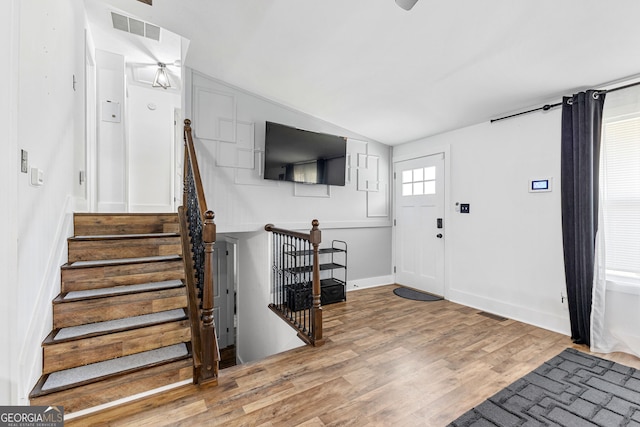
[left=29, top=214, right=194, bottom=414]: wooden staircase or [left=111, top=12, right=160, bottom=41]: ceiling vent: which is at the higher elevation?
[left=111, top=12, right=160, bottom=41]: ceiling vent

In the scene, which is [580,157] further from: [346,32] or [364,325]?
[364,325]

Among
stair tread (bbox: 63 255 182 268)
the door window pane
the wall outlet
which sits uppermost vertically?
the door window pane

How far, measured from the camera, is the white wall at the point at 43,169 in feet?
4.88

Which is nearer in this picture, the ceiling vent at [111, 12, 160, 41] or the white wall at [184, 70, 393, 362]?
the ceiling vent at [111, 12, 160, 41]

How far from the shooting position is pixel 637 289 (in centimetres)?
248

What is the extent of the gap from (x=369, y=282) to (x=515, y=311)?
2.02 meters

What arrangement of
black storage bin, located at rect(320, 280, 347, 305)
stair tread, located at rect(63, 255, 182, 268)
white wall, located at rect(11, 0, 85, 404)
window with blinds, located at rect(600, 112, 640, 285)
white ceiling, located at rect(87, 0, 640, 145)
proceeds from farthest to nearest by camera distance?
black storage bin, located at rect(320, 280, 347, 305), window with blinds, located at rect(600, 112, 640, 285), stair tread, located at rect(63, 255, 182, 268), white ceiling, located at rect(87, 0, 640, 145), white wall, located at rect(11, 0, 85, 404)

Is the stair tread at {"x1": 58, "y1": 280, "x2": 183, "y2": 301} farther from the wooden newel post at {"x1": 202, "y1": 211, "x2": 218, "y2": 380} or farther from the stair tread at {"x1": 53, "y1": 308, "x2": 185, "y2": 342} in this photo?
the wooden newel post at {"x1": 202, "y1": 211, "x2": 218, "y2": 380}

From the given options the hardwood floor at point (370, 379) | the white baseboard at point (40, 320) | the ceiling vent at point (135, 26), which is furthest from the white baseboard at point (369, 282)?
the ceiling vent at point (135, 26)

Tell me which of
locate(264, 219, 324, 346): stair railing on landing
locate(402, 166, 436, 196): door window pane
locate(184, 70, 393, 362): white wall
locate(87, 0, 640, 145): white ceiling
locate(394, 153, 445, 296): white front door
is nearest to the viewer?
locate(87, 0, 640, 145): white ceiling

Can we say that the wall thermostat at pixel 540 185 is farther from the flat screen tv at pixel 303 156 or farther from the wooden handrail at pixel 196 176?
the wooden handrail at pixel 196 176

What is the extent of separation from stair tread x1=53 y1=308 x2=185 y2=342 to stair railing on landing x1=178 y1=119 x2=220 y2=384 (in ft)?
0.65

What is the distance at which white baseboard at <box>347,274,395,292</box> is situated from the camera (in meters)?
4.49

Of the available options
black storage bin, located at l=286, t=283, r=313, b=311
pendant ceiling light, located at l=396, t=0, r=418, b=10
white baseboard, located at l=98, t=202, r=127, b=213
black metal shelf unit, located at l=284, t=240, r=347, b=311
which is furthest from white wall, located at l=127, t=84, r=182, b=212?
pendant ceiling light, located at l=396, t=0, r=418, b=10
